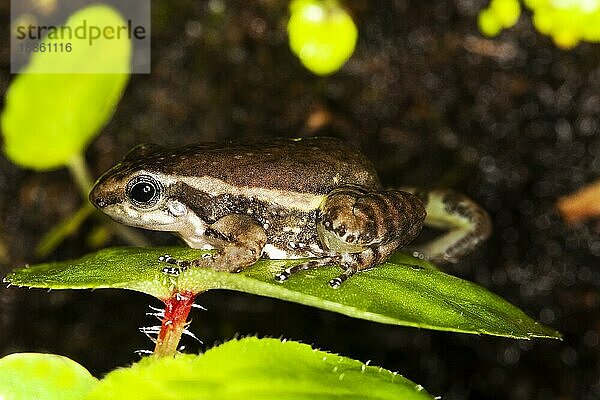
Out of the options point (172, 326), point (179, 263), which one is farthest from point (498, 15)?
point (172, 326)

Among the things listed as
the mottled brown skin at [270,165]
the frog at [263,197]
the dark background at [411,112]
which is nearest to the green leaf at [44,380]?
Result: the frog at [263,197]

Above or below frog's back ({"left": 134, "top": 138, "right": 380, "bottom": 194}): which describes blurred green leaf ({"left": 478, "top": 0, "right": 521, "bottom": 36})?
above

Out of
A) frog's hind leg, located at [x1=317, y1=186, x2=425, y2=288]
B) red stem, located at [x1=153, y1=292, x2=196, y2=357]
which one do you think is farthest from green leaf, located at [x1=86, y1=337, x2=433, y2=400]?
frog's hind leg, located at [x1=317, y1=186, x2=425, y2=288]

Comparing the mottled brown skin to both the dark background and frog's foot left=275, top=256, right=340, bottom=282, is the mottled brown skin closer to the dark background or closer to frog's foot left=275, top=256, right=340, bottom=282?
frog's foot left=275, top=256, right=340, bottom=282

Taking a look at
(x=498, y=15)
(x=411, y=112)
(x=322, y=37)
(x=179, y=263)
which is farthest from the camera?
(x=411, y=112)

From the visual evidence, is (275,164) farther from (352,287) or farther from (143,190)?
(352,287)

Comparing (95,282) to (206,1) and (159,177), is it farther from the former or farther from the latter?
(206,1)
